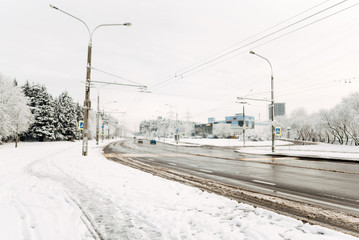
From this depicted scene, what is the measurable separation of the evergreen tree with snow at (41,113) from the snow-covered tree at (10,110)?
9472 mm

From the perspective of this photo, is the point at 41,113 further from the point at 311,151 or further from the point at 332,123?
the point at 332,123

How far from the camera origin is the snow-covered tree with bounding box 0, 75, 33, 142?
124ft

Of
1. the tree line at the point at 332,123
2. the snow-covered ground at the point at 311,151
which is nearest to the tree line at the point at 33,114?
the snow-covered ground at the point at 311,151

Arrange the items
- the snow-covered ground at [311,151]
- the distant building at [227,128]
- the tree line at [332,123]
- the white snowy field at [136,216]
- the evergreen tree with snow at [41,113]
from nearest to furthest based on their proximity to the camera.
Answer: the white snowy field at [136,216] → the snow-covered ground at [311,151] → the tree line at [332,123] → the evergreen tree with snow at [41,113] → the distant building at [227,128]

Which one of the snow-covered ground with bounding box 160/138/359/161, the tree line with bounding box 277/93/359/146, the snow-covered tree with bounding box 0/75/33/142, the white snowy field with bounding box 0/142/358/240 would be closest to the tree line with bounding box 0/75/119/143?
the snow-covered tree with bounding box 0/75/33/142

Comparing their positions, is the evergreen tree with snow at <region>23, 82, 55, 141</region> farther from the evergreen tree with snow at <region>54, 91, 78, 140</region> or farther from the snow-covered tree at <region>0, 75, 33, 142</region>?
the snow-covered tree at <region>0, 75, 33, 142</region>

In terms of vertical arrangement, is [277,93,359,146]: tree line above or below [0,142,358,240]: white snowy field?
above

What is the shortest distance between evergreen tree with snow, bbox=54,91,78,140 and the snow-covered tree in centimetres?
1545

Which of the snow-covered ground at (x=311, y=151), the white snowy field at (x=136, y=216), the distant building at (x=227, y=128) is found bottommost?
the snow-covered ground at (x=311, y=151)

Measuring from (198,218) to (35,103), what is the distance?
64.4m

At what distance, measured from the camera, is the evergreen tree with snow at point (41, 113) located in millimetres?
55688

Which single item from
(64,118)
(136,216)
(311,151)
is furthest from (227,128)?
(136,216)

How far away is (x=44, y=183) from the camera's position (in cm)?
811

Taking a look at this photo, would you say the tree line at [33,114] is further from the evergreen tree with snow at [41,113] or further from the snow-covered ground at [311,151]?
the snow-covered ground at [311,151]
